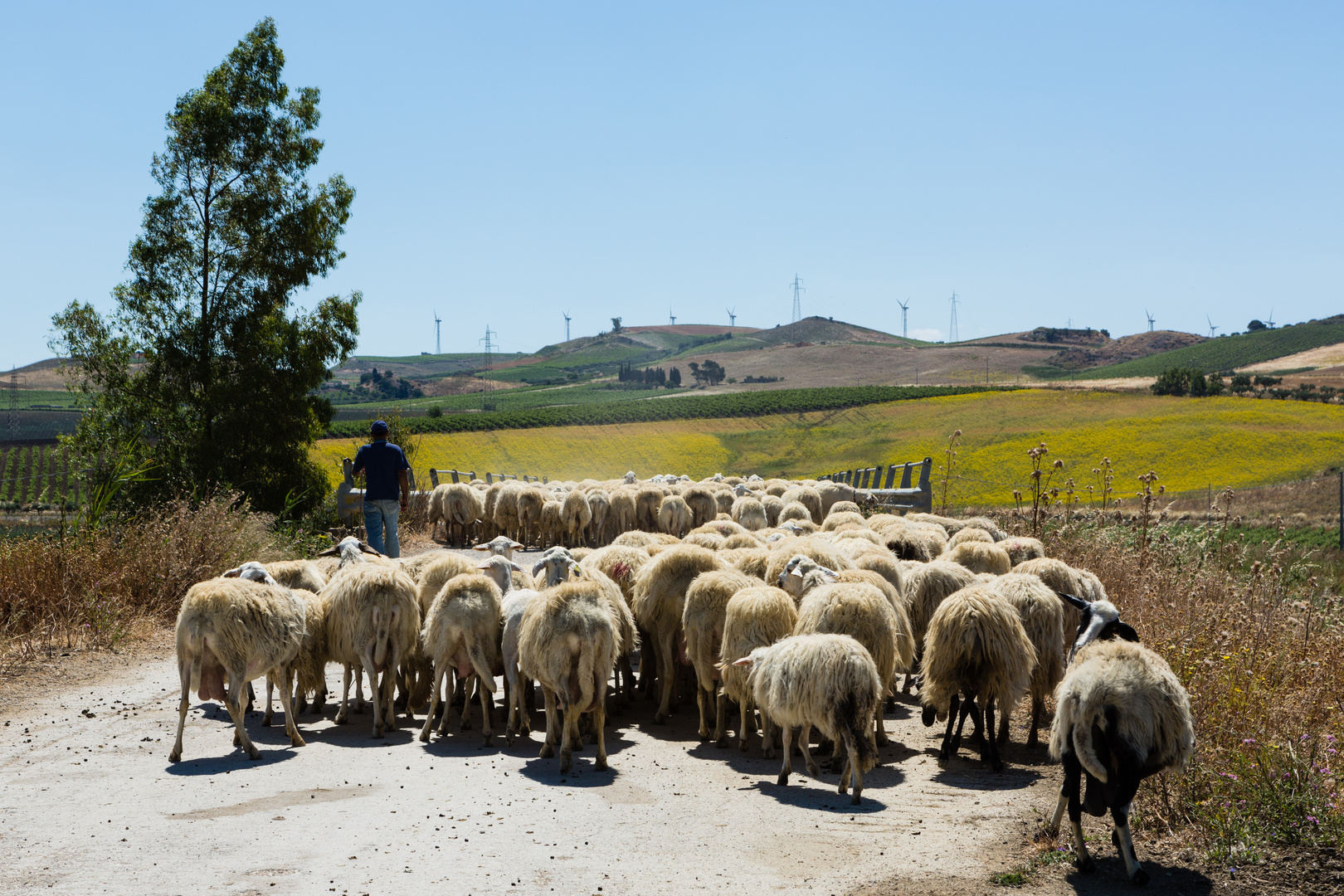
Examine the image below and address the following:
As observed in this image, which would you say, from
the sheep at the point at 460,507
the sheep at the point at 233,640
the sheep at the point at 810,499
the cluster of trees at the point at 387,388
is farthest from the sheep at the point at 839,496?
the cluster of trees at the point at 387,388

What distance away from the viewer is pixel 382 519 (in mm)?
14289

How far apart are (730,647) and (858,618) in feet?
3.52

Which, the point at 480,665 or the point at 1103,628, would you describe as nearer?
the point at 1103,628

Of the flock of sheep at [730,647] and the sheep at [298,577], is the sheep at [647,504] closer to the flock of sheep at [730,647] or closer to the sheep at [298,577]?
the flock of sheep at [730,647]

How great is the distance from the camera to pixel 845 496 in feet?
72.2

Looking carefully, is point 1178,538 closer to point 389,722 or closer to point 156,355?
point 389,722

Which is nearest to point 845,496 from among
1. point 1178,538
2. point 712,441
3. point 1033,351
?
point 1178,538

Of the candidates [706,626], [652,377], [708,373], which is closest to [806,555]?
[706,626]

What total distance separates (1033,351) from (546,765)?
17560 cm

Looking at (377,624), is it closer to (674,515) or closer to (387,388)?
(674,515)

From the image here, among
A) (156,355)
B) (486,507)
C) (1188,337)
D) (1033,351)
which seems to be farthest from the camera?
(1188,337)

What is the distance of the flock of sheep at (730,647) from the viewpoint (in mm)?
5457

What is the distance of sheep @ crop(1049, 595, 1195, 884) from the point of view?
17.0 feet

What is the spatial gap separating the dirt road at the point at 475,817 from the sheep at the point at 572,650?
47 cm
